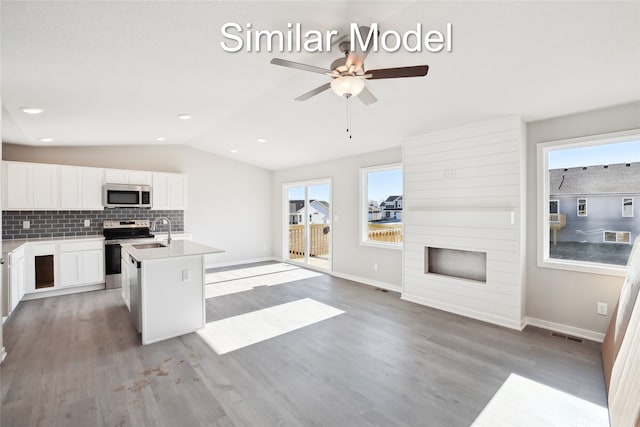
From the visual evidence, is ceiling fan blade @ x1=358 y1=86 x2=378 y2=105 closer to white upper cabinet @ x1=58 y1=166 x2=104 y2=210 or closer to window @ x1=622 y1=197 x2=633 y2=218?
window @ x1=622 y1=197 x2=633 y2=218

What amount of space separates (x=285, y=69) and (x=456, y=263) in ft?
10.8

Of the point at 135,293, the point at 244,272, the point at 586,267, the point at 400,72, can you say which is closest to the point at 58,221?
the point at 135,293

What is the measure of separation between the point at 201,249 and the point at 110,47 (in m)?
2.22

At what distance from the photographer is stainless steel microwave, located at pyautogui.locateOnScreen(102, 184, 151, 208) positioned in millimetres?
5344

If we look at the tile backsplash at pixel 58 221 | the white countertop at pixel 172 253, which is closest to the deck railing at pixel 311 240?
the tile backsplash at pixel 58 221

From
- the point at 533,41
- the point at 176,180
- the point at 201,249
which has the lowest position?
the point at 201,249

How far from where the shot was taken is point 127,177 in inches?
221

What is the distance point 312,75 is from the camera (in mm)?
3129

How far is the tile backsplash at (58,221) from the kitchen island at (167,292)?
2.76m

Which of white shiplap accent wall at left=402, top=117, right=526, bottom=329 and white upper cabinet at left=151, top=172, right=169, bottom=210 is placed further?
white upper cabinet at left=151, top=172, right=169, bottom=210

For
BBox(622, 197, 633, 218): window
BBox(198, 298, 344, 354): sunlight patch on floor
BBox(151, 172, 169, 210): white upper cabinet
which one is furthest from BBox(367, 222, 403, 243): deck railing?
BBox(151, 172, 169, 210): white upper cabinet

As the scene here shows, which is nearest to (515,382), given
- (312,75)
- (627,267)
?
(627,267)

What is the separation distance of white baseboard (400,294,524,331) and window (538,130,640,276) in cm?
77

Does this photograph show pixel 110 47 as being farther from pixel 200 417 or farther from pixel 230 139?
pixel 230 139
